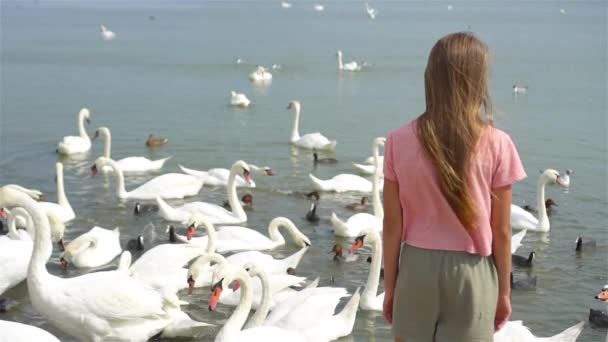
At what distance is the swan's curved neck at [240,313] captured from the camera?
657cm

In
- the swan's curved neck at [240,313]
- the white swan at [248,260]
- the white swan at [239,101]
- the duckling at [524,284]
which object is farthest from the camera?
the white swan at [239,101]

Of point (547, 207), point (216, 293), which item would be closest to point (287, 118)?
point (547, 207)

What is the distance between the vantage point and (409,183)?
3.79 metres

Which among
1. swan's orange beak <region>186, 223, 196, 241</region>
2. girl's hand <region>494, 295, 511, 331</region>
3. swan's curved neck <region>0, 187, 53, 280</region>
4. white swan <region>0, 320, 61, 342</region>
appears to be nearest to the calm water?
girl's hand <region>494, 295, 511, 331</region>

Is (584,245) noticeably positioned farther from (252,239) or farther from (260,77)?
(260,77)

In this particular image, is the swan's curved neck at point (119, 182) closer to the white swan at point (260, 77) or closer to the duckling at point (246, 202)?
the duckling at point (246, 202)

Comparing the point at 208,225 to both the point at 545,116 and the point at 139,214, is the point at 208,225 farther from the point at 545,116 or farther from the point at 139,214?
the point at 545,116

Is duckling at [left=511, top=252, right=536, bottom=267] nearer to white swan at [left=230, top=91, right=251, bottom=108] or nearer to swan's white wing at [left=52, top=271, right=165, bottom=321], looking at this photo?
swan's white wing at [left=52, top=271, right=165, bottom=321]

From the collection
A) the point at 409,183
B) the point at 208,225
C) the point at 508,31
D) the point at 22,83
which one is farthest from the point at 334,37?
the point at 409,183

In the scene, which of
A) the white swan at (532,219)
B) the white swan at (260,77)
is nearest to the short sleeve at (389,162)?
the white swan at (532,219)

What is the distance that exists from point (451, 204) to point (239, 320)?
3.46 metres

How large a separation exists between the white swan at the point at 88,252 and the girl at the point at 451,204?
661 centimetres

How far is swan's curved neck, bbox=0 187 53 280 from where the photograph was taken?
6.80m

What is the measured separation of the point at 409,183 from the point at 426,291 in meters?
0.46
